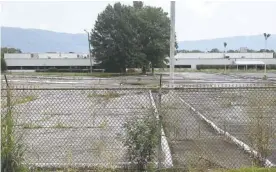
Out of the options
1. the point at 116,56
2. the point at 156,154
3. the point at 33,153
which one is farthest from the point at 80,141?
the point at 116,56

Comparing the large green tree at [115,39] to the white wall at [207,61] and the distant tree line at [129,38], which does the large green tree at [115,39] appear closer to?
the distant tree line at [129,38]

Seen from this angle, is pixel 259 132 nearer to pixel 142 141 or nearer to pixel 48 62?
pixel 142 141

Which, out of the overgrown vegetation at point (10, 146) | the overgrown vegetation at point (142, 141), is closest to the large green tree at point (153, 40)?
the overgrown vegetation at point (142, 141)

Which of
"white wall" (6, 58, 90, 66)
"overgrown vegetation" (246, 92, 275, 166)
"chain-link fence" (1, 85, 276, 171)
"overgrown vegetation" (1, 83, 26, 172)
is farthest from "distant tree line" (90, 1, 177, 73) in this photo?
"overgrown vegetation" (1, 83, 26, 172)

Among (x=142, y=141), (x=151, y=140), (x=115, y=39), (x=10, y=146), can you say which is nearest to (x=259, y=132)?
(x=151, y=140)

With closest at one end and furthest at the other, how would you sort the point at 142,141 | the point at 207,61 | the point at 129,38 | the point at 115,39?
the point at 142,141 < the point at 129,38 < the point at 115,39 < the point at 207,61

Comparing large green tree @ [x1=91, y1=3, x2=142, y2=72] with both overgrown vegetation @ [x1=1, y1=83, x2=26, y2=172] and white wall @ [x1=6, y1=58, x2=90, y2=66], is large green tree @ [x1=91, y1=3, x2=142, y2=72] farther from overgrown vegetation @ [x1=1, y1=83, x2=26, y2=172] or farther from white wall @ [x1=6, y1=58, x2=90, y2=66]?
overgrown vegetation @ [x1=1, y1=83, x2=26, y2=172]

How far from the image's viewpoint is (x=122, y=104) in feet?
59.5

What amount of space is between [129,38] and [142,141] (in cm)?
6203

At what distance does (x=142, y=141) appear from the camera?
6375mm

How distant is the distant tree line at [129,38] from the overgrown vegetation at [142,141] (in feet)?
196

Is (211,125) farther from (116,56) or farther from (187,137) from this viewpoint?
(116,56)

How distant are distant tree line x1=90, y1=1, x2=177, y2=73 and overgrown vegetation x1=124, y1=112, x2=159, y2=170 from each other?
5969 cm

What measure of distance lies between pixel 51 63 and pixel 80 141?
3392 inches
